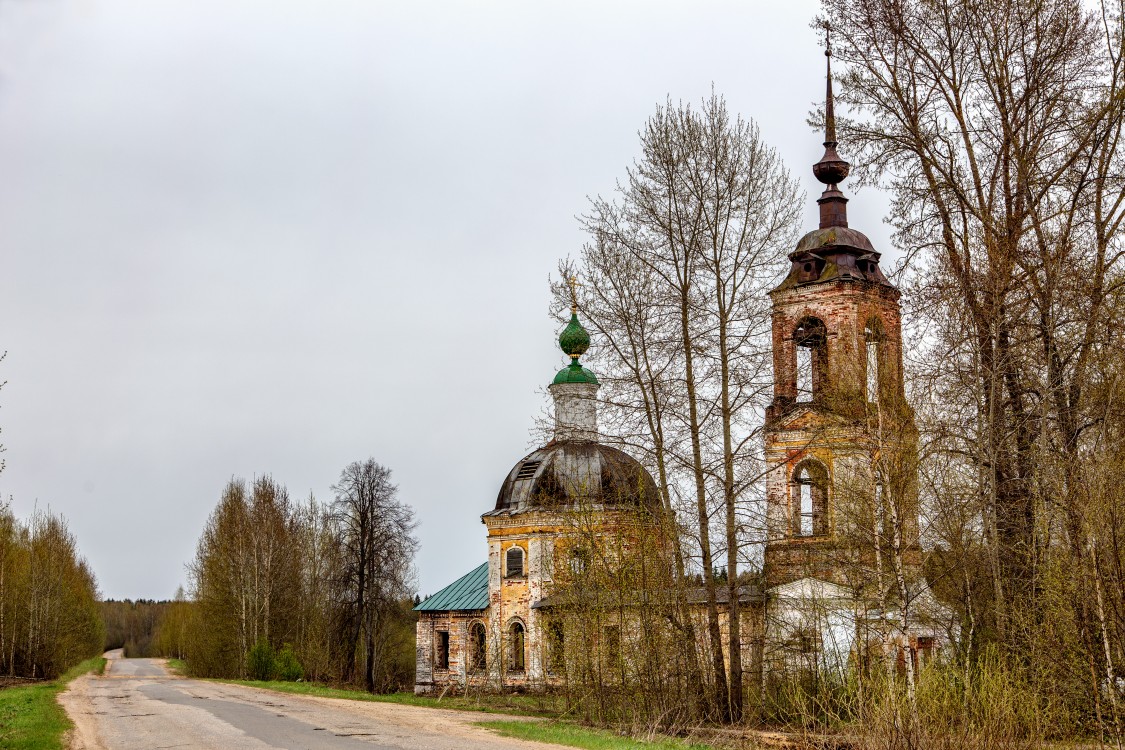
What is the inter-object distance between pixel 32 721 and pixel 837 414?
14.0 meters

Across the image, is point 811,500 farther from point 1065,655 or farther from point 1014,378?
point 1065,655

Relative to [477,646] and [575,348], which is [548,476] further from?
[477,646]

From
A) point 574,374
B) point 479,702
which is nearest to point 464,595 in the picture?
point 574,374

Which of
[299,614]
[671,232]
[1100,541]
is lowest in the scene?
[299,614]

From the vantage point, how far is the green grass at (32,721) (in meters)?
14.0

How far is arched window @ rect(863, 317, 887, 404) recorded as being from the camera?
1552 cm

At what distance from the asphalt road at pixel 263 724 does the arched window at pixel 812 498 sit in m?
6.33

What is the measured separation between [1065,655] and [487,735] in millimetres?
7841

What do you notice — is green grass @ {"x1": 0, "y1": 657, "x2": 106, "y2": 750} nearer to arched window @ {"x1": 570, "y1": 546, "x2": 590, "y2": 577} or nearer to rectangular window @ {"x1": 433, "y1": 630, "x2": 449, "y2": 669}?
arched window @ {"x1": 570, "y1": 546, "x2": 590, "y2": 577}

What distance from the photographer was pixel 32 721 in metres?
17.2

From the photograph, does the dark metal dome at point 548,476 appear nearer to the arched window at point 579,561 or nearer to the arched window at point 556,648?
the arched window at point 556,648

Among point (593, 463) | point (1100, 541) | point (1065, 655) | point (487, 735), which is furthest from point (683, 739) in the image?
point (593, 463)

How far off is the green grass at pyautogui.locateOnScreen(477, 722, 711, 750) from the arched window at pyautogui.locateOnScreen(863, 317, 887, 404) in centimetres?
552

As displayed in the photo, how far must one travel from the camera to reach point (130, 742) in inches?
561
